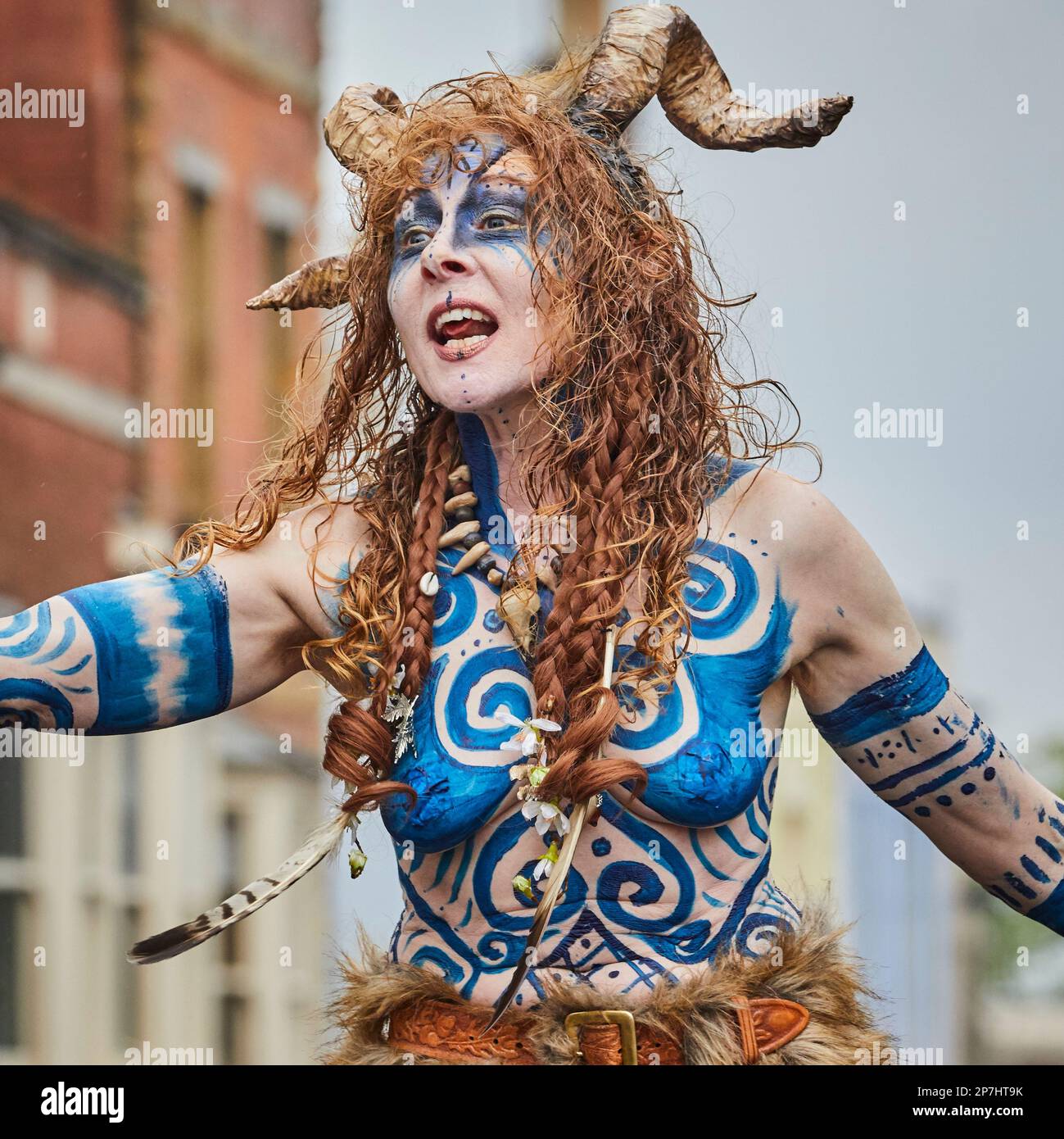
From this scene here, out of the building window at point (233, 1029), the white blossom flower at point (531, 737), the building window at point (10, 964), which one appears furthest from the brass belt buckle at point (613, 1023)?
the building window at point (233, 1029)

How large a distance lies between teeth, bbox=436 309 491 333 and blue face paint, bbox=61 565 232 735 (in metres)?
0.54

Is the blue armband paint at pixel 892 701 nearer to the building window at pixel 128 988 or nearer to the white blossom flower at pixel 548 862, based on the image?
the white blossom flower at pixel 548 862

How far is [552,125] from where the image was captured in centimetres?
290

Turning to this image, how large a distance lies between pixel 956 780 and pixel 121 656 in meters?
1.33

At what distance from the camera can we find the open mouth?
279cm

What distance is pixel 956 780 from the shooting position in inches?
117

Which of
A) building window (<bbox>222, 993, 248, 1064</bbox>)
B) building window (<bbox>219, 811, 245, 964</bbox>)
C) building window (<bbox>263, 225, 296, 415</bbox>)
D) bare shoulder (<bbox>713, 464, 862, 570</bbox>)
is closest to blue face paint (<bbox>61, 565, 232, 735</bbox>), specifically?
bare shoulder (<bbox>713, 464, 862, 570</bbox>)

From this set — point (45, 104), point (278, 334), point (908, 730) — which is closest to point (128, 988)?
point (278, 334)

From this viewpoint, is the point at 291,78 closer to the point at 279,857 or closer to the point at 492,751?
the point at 279,857

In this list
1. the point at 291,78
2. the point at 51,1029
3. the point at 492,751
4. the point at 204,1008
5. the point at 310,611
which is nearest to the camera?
the point at 492,751

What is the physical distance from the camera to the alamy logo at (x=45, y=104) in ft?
24.9

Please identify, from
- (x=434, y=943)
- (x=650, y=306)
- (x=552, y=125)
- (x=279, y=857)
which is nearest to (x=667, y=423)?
(x=650, y=306)

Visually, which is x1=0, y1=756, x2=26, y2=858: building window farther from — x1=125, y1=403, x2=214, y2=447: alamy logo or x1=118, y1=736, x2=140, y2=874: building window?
x1=125, y1=403, x2=214, y2=447: alamy logo

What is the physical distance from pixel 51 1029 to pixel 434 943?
17.0 ft
